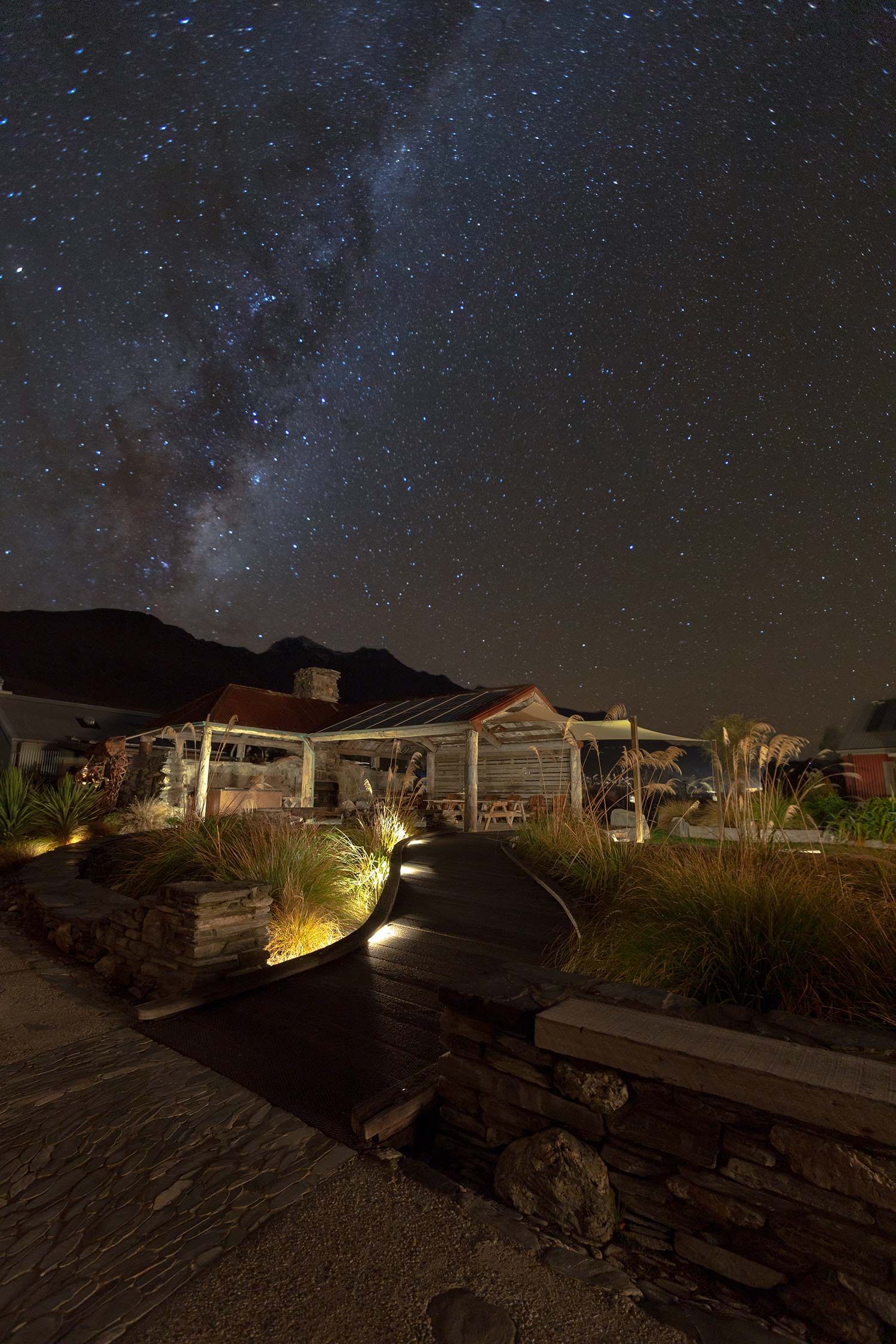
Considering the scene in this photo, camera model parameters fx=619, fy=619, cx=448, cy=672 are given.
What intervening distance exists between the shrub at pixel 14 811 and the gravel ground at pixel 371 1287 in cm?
1041

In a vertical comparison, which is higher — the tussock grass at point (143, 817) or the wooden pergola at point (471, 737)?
the wooden pergola at point (471, 737)

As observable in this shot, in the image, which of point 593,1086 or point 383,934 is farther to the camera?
point 383,934

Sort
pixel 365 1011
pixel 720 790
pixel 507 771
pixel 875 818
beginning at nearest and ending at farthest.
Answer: pixel 365 1011
pixel 720 790
pixel 875 818
pixel 507 771

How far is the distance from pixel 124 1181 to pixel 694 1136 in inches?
84.7

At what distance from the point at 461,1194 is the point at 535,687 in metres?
11.1

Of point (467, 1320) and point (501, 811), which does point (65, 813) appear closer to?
point (501, 811)

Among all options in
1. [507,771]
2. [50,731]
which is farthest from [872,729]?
[50,731]

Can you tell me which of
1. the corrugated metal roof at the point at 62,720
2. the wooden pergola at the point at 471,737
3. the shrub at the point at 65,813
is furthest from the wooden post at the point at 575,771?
the corrugated metal roof at the point at 62,720

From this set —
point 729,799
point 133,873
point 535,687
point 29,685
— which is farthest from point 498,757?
point 29,685

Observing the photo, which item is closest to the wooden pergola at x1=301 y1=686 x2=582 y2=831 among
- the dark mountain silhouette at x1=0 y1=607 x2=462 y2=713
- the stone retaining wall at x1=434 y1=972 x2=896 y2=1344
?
the stone retaining wall at x1=434 y1=972 x2=896 y2=1344

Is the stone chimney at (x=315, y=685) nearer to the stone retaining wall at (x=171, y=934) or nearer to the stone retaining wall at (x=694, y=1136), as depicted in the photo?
the stone retaining wall at (x=171, y=934)

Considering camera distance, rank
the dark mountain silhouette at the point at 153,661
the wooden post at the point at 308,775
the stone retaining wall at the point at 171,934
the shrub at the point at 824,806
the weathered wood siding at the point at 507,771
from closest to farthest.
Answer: the stone retaining wall at the point at 171,934 < the shrub at the point at 824,806 < the wooden post at the point at 308,775 < the weathered wood siding at the point at 507,771 < the dark mountain silhouette at the point at 153,661

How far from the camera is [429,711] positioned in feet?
44.7

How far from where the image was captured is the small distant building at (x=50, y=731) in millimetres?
22438
